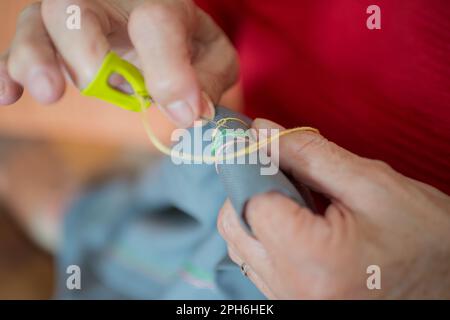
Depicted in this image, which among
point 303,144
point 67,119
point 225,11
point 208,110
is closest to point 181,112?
point 208,110

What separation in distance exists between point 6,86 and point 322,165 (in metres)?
0.41

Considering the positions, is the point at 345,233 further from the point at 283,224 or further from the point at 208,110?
the point at 208,110

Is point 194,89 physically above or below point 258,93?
below

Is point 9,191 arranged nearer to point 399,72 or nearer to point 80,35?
point 80,35

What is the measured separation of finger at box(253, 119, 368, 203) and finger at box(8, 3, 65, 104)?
10.8 inches

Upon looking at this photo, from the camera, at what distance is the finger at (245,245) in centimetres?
53

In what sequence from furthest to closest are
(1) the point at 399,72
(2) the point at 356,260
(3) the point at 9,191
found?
(3) the point at 9,191 < (1) the point at 399,72 < (2) the point at 356,260

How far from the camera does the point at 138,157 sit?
1.09 meters

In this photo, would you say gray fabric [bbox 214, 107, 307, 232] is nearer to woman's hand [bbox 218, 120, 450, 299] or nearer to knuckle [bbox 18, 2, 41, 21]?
woman's hand [bbox 218, 120, 450, 299]

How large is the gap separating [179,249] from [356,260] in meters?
0.38

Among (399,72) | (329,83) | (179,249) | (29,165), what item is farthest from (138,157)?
(399,72)

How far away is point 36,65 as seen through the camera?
559 millimetres

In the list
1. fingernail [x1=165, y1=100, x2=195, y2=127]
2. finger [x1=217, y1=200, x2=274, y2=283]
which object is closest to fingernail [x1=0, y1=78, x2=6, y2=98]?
fingernail [x1=165, y1=100, x2=195, y2=127]
